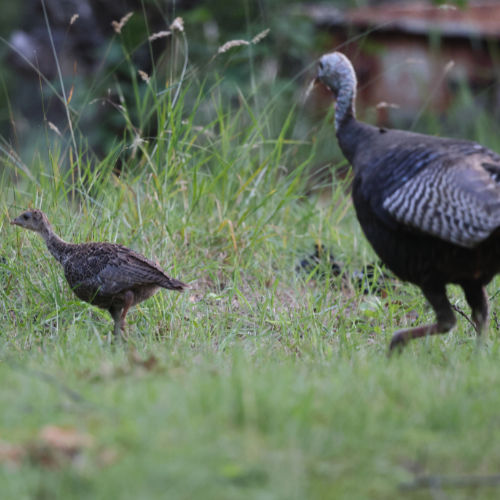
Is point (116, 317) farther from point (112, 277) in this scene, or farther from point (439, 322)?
point (439, 322)

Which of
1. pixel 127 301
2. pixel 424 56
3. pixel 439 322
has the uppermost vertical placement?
pixel 439 322

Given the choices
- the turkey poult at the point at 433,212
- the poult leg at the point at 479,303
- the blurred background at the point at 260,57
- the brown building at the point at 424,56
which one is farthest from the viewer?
the brown building at the point at 424,56

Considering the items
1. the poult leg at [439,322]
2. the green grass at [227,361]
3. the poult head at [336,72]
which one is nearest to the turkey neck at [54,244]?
the green grass at [227,361]

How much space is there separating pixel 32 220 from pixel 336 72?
2.34 m

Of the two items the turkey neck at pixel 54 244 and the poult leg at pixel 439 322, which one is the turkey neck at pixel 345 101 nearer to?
the poult leg at pixel 439 322

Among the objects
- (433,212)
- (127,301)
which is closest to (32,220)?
(127,301)

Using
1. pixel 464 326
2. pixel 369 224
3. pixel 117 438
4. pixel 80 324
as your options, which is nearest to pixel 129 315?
pixel 80 324

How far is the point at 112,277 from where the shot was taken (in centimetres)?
514

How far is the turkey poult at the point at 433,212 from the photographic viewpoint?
4156 millimetres

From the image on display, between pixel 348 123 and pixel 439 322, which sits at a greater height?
pixel 348 123

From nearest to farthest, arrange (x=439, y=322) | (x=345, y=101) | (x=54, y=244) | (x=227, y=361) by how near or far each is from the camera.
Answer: (x=227, y=361), (x=439, y=322), (x=345, y=101), (x=54, y=244)

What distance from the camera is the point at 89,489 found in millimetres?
2588

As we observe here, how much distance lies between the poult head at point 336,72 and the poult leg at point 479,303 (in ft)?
5.27

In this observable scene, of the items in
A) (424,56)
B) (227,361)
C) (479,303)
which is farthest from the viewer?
(424,56)
